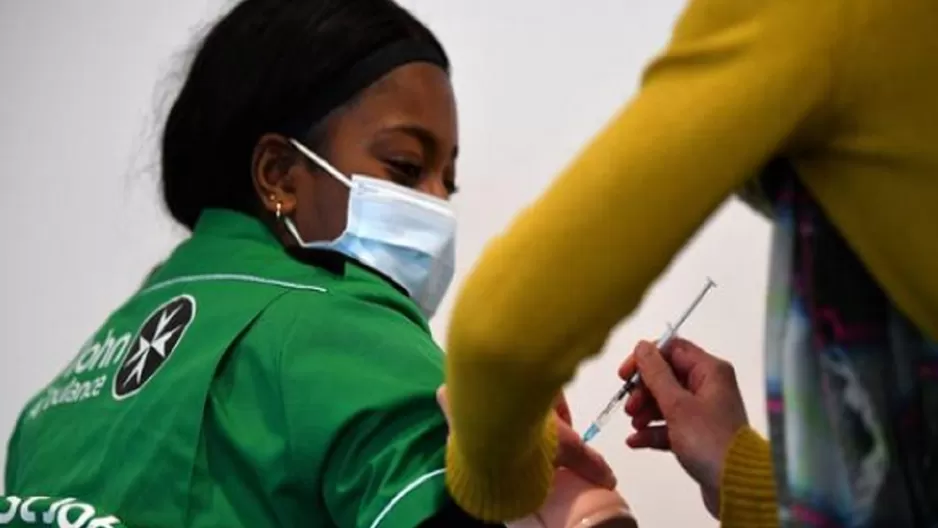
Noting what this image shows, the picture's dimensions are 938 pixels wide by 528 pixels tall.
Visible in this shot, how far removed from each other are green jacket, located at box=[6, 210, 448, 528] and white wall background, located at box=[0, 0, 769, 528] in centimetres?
40

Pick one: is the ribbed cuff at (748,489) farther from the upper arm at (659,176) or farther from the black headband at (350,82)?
the black headband at (350,82)

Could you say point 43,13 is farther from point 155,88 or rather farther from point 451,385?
point 451,385

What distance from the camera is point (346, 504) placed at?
0.80m

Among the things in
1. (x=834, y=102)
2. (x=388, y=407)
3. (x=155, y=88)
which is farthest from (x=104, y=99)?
(x=834, y=102)

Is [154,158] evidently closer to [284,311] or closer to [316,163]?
[316,163]

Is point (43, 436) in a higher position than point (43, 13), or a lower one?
lower

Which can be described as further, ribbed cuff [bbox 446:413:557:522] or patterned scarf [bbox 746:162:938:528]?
ribbed cuff [bbox 446:413:557:522]

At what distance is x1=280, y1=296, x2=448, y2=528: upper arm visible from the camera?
0.76 meters

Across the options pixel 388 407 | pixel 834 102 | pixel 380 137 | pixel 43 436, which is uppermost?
pixel 834 102

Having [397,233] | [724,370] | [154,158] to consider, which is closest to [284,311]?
[397,233]

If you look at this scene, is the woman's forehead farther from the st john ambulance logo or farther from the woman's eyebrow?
the st john ambulance logo

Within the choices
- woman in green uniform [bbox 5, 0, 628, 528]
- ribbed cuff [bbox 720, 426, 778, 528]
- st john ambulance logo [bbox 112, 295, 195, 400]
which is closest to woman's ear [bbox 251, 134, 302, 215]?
woman in green uniform [bbox 5, 0, 628, 528]

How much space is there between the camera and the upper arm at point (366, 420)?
763 millimetres

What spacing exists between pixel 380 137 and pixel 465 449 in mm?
470
